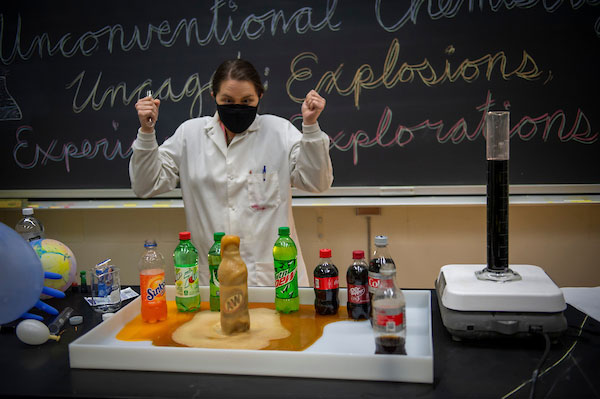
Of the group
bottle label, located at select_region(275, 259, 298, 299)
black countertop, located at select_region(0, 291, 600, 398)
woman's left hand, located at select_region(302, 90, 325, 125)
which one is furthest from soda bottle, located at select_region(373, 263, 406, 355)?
woman's left hand, located at select_region(302, 90, 325, 125)

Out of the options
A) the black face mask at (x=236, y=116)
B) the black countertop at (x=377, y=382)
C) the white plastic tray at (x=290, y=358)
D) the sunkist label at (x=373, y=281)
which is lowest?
the black countertop at (x=377, y=382)

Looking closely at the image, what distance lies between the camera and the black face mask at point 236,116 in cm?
214

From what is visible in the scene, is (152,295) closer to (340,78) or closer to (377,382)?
(377,382)

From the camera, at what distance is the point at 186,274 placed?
161 centimetres

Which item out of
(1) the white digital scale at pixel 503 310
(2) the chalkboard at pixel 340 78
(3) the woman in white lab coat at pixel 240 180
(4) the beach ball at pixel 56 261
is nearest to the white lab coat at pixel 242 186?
(3) the woman in white lab coat at pixel 240 180

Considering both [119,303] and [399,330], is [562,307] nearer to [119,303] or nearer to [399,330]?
[399,330]

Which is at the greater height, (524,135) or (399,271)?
(524,135)

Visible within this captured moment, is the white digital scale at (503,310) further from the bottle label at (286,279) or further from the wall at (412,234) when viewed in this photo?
the wall at (412,234)

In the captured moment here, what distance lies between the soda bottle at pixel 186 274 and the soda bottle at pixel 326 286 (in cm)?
40

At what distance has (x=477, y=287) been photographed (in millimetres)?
1392

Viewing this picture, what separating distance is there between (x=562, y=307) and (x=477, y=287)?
0.71 feet

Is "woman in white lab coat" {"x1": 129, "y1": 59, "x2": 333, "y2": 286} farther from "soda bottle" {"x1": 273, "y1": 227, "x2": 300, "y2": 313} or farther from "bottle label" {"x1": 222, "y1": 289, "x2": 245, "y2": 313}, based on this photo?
"bottle label" {"x1": 222, "y1": 289, "x2": 245, "y2": 313}

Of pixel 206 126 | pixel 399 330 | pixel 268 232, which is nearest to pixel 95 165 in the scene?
pixel 206 126

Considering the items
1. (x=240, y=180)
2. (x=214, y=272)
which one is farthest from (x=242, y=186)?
(x=214, y=272)
